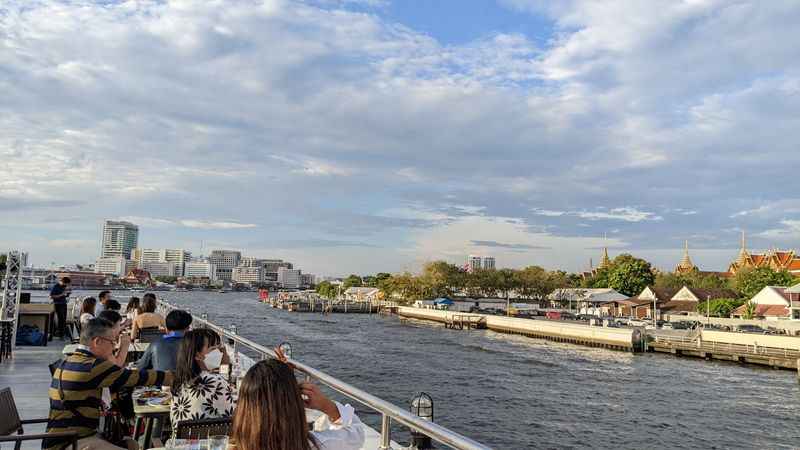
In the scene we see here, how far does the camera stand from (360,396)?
3.62m

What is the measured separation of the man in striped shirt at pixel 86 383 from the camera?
13.1 ft

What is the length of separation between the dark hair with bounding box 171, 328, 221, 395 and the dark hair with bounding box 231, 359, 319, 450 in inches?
78.7

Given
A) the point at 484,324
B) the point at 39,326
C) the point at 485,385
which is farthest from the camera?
the point at 484,324

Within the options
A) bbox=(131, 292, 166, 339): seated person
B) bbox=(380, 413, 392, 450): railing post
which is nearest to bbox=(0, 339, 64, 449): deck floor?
bbox=(131, 292, 166, 339): seated person

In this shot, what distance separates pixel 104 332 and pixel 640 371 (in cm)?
3738

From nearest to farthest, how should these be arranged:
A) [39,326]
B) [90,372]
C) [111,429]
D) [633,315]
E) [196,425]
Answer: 1. [196,425]
2. [90,372]
3. [111,429]
4. [39,326]
5. [633,315]

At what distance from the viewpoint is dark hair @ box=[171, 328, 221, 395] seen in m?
3.85

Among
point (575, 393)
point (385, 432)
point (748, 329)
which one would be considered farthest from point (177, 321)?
point (748, 329)

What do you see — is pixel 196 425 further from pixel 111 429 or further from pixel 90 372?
pixel 111 429

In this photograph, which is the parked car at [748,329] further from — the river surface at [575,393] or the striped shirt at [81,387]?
the striped shirt at [81,387]

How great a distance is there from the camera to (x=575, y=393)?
89.6ft

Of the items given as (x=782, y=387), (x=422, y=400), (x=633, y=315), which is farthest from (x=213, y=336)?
(x=633, y=315)

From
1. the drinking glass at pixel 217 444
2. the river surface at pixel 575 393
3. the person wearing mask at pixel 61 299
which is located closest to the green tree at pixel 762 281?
the river surface at pixel 575 393

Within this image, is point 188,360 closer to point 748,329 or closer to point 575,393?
point 575,393
